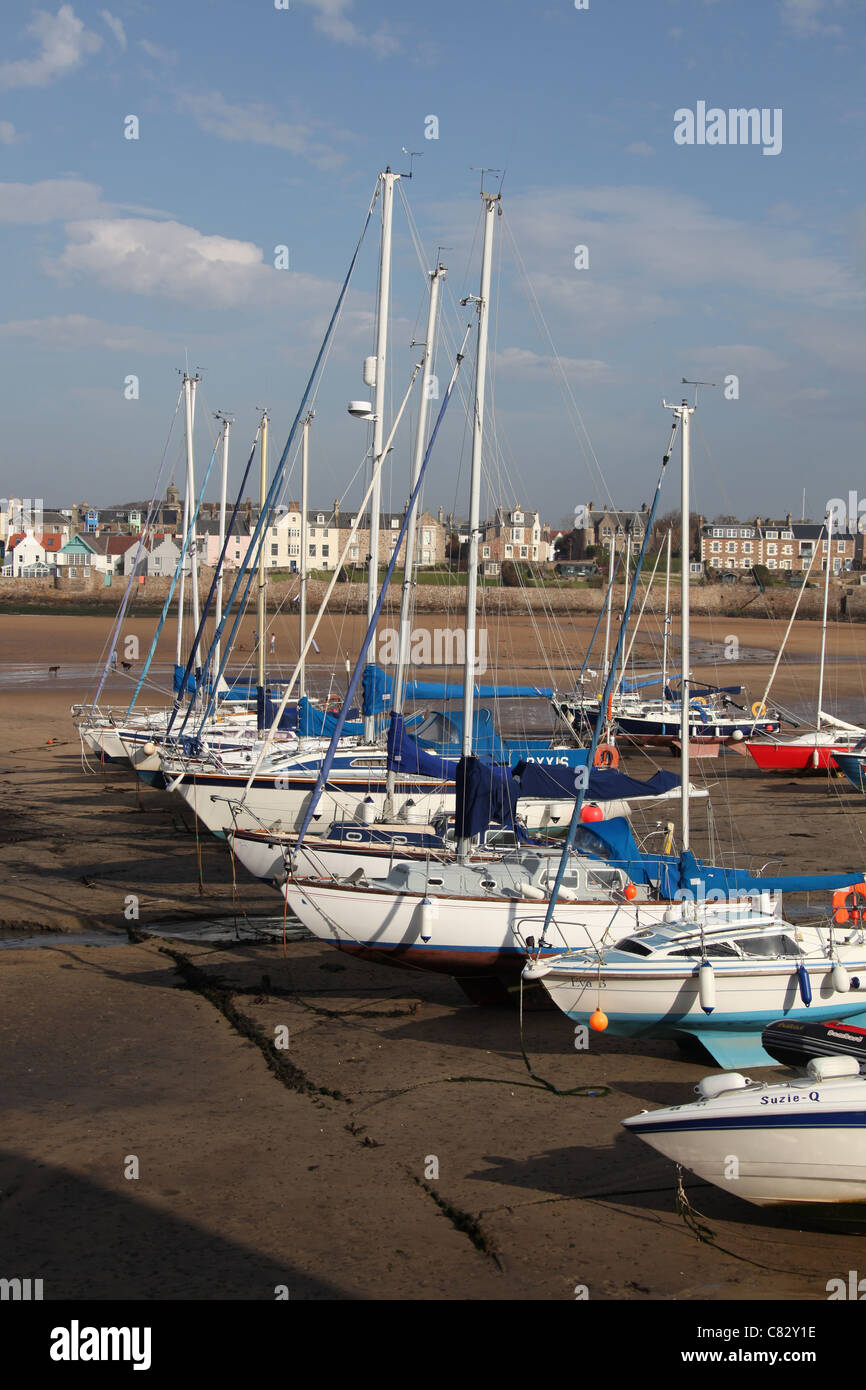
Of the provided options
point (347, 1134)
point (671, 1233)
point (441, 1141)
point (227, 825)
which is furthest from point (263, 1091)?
point (227, 825)

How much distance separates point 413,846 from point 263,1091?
18.9 feet

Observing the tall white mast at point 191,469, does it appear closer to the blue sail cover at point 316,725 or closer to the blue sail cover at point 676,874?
the blue sail cover at point 316,725

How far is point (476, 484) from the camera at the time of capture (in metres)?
15.7

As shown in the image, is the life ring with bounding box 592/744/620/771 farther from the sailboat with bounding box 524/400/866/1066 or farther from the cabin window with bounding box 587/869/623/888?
the sailboat with bounding box 524/400/866/1066

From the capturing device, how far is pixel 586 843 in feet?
51.0

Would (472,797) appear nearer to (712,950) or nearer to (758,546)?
(712,950)

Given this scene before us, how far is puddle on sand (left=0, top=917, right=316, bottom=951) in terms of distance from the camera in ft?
54.2

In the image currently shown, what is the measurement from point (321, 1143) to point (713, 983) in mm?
4254

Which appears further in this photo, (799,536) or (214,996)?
(799,536)

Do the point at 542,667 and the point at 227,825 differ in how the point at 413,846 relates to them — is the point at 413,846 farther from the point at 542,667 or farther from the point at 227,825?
the point at 542,667

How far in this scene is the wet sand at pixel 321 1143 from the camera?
8234 mm

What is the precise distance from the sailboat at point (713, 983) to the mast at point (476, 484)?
3.36m

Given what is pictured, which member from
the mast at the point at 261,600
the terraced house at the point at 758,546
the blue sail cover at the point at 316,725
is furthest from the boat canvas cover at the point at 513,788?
the terraced house at the point at 758,546

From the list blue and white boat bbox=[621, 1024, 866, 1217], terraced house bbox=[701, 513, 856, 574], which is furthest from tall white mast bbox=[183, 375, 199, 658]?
terraced house bbox=[701, 513, 856, 574]
